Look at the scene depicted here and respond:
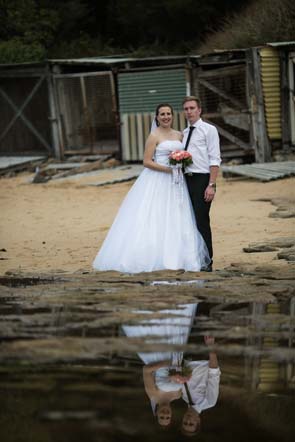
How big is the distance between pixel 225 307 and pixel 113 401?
124 inches

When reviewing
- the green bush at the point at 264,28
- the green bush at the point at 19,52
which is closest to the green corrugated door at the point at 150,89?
the green bush at the point at 264,28

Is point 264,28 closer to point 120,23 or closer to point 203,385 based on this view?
point 120,23

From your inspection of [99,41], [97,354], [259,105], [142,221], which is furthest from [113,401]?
[99,41]

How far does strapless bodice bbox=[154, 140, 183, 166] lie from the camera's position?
435 inches

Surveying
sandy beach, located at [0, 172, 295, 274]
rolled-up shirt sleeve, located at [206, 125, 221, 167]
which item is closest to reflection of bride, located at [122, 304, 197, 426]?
rolled-up shirt sleeve, located at [206, 125, 221, 167]

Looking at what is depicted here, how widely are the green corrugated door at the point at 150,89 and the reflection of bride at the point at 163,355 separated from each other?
1661 centimetres

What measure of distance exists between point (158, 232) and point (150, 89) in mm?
14623

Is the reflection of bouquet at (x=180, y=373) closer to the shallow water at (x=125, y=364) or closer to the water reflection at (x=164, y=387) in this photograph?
the water reflection at (x=164, y=387)

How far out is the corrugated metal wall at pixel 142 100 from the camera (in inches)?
988

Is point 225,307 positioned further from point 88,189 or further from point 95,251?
point 88,189

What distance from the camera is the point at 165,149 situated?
1108 cm

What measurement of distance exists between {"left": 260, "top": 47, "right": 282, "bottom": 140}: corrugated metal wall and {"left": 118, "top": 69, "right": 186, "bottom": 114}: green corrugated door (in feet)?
6.55

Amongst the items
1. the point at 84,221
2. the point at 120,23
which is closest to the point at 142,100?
the point at 84,221

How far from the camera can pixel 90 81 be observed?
26.8m
